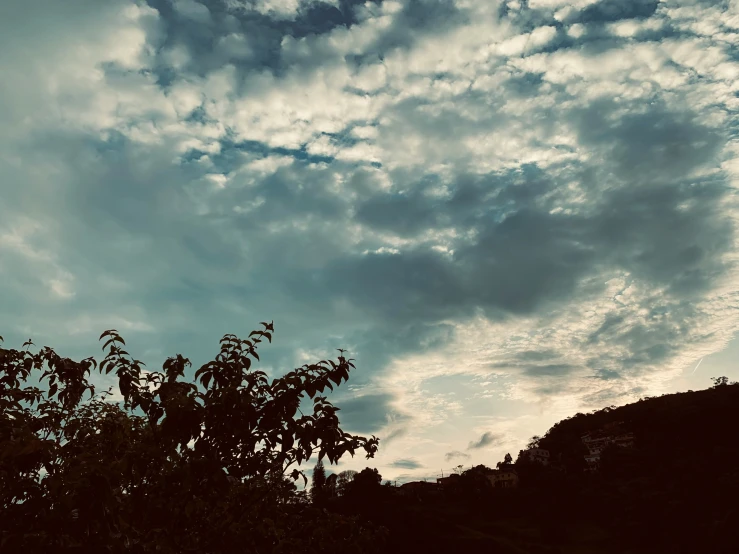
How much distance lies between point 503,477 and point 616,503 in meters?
49.9

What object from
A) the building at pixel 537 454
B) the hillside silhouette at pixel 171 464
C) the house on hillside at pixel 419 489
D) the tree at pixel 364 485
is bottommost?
the hillside silhouette at pixel 171 464

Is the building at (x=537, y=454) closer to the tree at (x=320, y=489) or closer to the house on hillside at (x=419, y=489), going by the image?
the house on hillside at (x=419, y=489)

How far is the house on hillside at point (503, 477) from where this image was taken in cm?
16552

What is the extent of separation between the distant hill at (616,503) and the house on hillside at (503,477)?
10252 mm

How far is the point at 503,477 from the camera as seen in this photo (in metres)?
170

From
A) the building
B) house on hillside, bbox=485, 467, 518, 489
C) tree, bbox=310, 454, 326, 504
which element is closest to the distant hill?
house on hillside, bbox=485, 467, 518, 489

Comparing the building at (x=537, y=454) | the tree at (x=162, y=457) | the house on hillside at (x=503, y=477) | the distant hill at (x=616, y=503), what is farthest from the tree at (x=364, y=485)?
the building at (x=537, y=454)

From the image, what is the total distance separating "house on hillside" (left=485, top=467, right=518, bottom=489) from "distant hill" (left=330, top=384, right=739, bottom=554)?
1025 centimetres

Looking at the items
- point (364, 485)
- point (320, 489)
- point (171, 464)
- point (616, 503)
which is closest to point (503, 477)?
point (616, 503)

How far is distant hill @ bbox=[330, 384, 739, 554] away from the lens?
92.4 meters

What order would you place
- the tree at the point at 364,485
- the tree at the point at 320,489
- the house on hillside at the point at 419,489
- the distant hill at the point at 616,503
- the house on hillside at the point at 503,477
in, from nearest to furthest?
the tree at the point at 320,489 → the tree at the point at 364,485 → the distant hill at the point at 616,503 → the house on hillside at the point at 419,489 → the house on hillside at the point at 503,477

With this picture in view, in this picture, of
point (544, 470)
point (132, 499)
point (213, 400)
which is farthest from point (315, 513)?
point (544, 470)

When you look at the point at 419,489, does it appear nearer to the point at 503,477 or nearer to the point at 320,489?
the point at 503,477

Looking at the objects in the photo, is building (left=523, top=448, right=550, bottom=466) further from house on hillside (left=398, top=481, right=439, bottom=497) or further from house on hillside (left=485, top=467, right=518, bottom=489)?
house on hillside (left=398, top=481, right=439, bottom=497)
